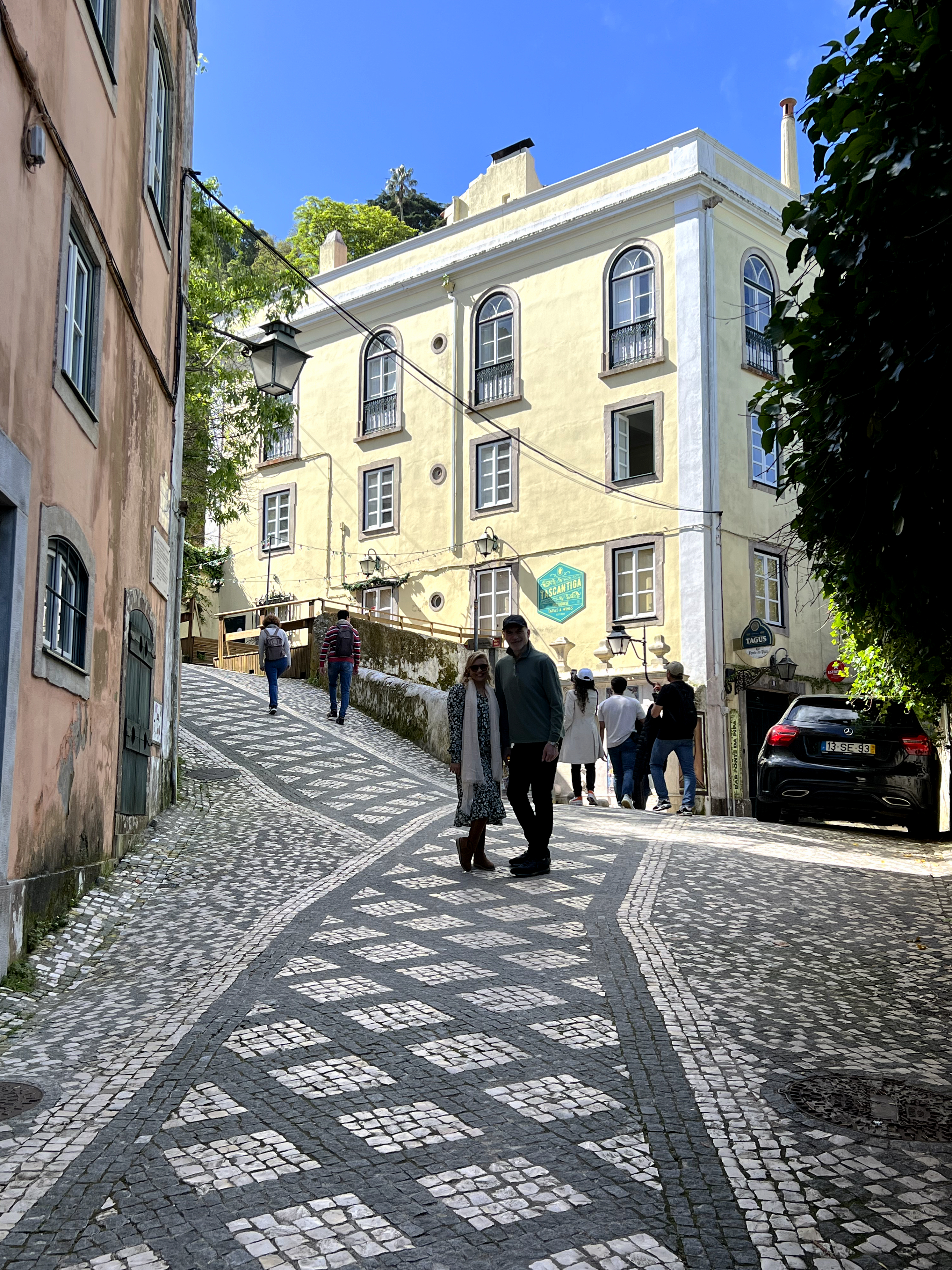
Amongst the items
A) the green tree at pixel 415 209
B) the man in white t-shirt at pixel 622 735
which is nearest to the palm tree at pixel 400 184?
the green tree at pixel 415 209

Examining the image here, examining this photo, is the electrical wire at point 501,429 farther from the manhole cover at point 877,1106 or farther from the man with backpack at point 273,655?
the manhole cover at point 877,1106

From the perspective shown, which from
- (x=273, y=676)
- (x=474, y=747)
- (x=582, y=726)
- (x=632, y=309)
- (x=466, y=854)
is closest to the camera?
(x=466, y=854)

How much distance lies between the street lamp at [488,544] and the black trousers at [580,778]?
42.9 feet

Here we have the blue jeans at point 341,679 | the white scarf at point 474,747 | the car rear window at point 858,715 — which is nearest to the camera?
the white scarf at point 474,747

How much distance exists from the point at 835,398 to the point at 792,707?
865cm

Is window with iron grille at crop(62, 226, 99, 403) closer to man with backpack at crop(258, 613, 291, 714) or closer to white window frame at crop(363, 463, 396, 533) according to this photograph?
man with backpack at crop(258, 613, 291, 714)

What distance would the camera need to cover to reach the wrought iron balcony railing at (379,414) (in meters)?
31.2

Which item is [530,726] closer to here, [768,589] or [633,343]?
[768,589]

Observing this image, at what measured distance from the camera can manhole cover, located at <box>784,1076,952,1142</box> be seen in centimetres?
388

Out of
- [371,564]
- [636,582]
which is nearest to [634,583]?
[636,582]

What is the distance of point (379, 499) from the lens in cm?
3136

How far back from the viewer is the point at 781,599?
2675cm

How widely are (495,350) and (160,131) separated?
18.0 metres

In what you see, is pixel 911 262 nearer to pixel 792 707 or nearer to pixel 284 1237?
pixel 284 1237
